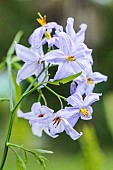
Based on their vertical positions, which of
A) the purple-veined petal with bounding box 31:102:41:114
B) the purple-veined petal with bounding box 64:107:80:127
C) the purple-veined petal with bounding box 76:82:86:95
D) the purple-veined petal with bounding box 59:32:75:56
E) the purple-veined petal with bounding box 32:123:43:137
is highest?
the purple-veined petal with bounding box 59:32:75:56

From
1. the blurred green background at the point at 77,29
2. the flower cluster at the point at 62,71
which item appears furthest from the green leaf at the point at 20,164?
the blurred green background at the point at 77,29

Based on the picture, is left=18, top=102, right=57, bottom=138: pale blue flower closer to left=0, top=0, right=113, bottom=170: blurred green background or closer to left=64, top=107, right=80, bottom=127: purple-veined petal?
left=64, top=107, right=80, bottom=127: purple-veined petal

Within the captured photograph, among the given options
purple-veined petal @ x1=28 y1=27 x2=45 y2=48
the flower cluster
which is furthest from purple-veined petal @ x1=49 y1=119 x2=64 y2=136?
purple-veined petal @ x1=28 y1=27 x2=45 y2=48

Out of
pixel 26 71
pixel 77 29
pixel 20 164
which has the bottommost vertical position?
pixel 77 29

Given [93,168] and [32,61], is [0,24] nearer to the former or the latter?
[93,168]

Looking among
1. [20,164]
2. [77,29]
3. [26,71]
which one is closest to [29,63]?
[26,71]

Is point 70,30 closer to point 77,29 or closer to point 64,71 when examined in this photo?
point 64,71

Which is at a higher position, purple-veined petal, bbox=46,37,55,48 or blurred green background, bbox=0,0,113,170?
purple-veined petal, bbox=46,37,55,48
